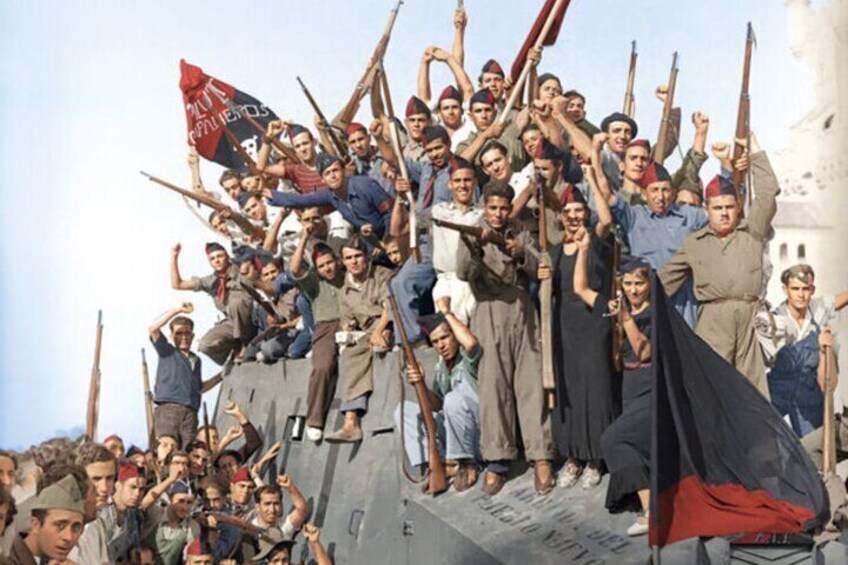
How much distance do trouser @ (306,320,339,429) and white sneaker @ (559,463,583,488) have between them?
4645 millimetres

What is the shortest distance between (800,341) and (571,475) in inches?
81.8

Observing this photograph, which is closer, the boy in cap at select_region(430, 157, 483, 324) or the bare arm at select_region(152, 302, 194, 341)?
the boy in cap at select_region(430, 157, 483, 324)

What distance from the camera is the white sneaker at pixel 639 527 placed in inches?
627

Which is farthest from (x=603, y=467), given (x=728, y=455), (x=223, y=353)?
(x=223, y=353)

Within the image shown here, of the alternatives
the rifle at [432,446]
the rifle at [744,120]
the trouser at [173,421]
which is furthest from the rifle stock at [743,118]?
the trouser at [173,421]

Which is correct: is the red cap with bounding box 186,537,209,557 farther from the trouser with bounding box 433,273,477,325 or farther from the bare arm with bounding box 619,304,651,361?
the bare arm with bounding box 619,304,651,361

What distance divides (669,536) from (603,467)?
221 centimetres

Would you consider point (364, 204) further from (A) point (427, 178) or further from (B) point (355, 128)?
(B) point (355, 128)

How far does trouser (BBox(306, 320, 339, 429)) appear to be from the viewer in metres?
21.4

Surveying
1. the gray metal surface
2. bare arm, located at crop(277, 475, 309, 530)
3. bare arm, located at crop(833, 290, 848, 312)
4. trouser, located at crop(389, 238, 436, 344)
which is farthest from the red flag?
bare arm, located at crop(833, 290, 848, 312)

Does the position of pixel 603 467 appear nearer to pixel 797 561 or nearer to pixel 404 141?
pixel 797 561

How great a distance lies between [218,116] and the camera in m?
26.1

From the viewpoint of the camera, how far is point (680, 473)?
15.0 meters

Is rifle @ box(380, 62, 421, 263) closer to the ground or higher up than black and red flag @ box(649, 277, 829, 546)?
higher up
